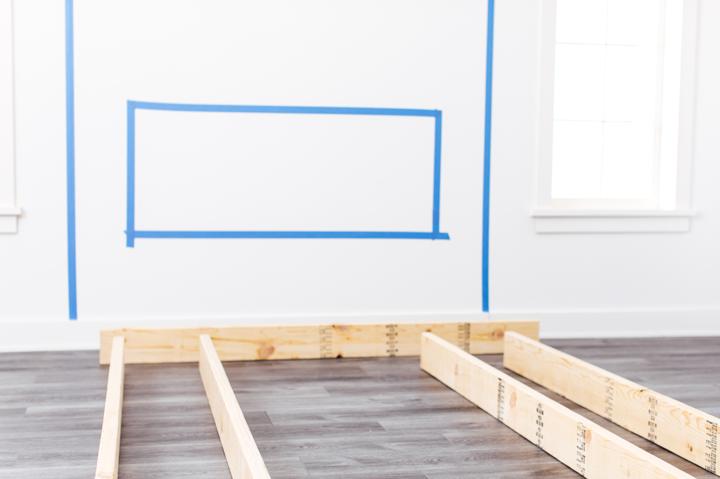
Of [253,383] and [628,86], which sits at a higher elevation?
[628,86]

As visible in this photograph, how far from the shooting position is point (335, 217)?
496cm

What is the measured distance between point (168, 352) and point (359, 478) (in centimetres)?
184

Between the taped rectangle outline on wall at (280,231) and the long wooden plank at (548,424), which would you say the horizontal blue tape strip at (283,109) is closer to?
the taped rectangle outline on wall at (280,231)

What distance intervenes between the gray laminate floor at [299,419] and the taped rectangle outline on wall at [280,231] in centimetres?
72

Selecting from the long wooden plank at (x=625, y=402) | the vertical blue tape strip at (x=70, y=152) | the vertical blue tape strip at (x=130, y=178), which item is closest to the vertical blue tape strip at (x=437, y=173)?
the long wooden plank at (x=625, y=402)

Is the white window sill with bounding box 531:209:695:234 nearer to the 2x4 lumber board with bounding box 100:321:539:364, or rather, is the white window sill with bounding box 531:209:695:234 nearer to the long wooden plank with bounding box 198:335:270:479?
the 2x4 lumber board with bounding box 100:321:539:364

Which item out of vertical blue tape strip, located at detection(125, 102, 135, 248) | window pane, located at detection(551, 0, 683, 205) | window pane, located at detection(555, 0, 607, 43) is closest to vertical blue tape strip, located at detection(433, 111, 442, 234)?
window pane, located at detection(551, 0, 683, 205)

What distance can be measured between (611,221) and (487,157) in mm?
779

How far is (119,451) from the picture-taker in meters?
2.90

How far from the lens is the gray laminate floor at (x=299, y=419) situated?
9.17 feet

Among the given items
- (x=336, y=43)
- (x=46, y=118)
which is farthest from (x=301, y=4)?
(x=46, y=118)

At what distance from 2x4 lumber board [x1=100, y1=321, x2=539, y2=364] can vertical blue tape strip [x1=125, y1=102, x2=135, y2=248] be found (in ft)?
2.09

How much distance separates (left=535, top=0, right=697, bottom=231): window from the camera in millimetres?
5258

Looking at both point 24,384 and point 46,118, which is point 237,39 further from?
point 24,384
